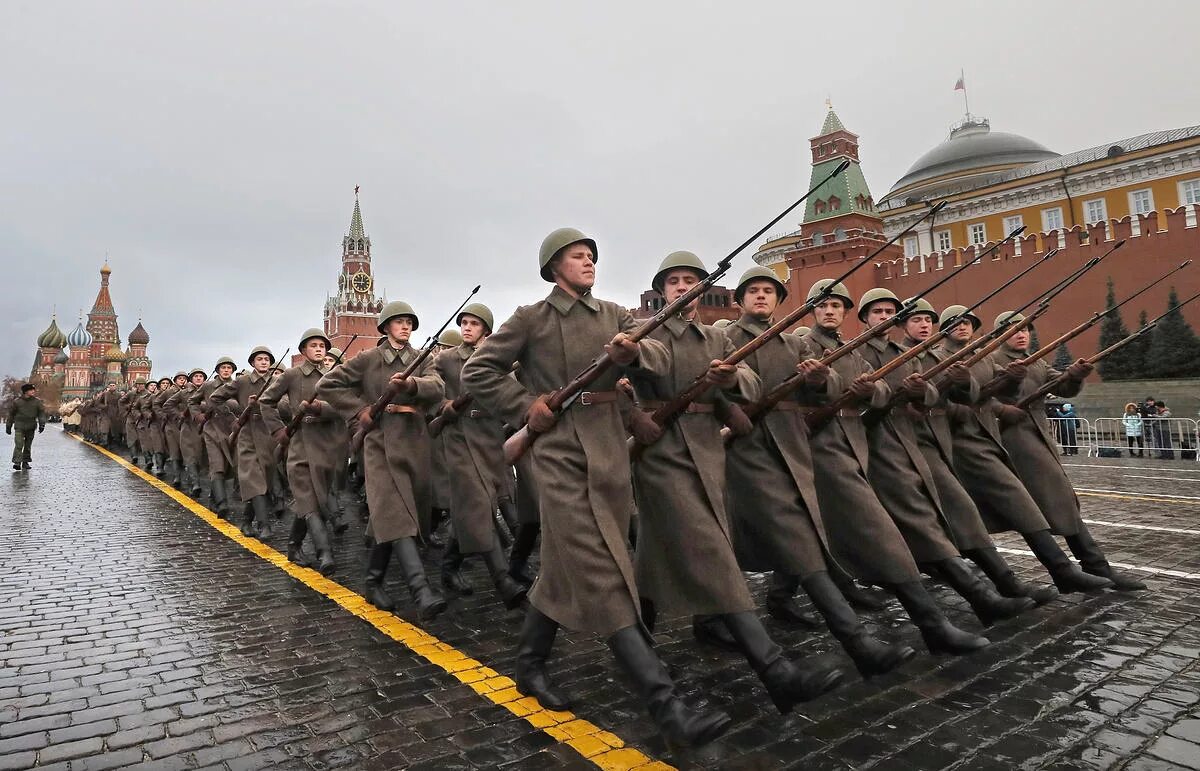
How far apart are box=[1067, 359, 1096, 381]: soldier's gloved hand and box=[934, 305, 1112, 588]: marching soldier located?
0.77m

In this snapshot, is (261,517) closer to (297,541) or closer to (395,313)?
(297,541)

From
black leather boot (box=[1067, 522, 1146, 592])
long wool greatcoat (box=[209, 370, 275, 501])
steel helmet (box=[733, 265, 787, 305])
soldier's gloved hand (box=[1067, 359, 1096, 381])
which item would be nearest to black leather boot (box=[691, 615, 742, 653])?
steel helmet (box=[733, 265, 787, 305])

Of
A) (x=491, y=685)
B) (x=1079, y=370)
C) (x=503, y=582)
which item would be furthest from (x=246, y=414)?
(x=1079, y=370)

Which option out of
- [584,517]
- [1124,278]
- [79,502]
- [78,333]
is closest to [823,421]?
[584,517]

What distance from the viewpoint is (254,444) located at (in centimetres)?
957

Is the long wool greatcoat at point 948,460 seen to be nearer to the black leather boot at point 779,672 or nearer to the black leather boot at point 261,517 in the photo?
the black leather boot at point 779,672

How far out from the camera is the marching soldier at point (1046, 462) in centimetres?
559

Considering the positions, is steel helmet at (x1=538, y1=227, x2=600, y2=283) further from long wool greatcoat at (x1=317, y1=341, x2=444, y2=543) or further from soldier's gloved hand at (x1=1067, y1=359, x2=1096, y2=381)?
soldier's gloved hand at (x1=1067, y1=359, x2=1096, y2=381)

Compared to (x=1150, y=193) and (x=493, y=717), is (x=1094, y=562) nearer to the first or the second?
(x=493, y=717)

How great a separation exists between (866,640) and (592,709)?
58.0 inches

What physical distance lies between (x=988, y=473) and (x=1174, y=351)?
31107mm

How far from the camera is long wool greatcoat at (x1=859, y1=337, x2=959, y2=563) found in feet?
15.0

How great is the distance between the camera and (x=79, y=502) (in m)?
12.1

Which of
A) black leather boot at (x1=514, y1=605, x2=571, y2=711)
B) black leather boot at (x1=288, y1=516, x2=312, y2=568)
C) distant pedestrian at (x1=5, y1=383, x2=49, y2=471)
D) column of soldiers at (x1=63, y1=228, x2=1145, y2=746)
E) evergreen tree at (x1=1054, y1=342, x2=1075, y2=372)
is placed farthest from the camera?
evergreen tree at (x1=1054, y1=342, x2=1075, y2=372)
